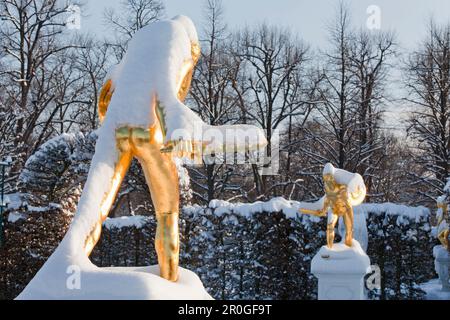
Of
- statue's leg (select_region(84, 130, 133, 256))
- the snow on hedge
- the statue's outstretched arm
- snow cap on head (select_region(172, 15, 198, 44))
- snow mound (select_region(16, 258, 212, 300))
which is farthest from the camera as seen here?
the snow on hedge

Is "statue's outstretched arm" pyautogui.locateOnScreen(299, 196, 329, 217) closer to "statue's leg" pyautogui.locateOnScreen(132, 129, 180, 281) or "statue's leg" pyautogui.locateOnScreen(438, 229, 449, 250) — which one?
"statue's leg" pyautogui.locateOnScreen(438, 229, 449, 250)

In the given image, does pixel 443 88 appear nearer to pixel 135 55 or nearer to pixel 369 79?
pixel 369 79

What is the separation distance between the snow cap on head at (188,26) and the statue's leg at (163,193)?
29.9 inches

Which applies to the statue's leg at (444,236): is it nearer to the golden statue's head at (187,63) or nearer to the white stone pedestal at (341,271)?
the white stone pedestal at (341,271)

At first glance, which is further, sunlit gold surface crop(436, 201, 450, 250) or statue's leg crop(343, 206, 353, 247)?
sunlit gold surface crop(436, 201, 450, 250)

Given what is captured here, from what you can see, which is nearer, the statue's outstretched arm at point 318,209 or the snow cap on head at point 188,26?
the snow cap on head at point 188,26

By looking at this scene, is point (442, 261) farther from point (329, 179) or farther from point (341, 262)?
point (329, 179)

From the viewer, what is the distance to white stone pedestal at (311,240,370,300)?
8945mm

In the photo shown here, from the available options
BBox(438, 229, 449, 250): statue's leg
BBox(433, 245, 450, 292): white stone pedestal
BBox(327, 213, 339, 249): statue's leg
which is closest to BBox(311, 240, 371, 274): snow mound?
BBox(327, 213, 339, 249): statue's leg

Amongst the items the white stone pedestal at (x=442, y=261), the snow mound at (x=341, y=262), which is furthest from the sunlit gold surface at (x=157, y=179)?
the white stone pedestal at (x=442, y=261)

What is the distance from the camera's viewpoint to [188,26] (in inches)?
135

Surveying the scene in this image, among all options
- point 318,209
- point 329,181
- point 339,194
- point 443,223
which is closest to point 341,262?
point 318,209

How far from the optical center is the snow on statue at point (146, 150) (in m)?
2.58

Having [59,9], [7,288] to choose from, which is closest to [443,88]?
[59,9]
